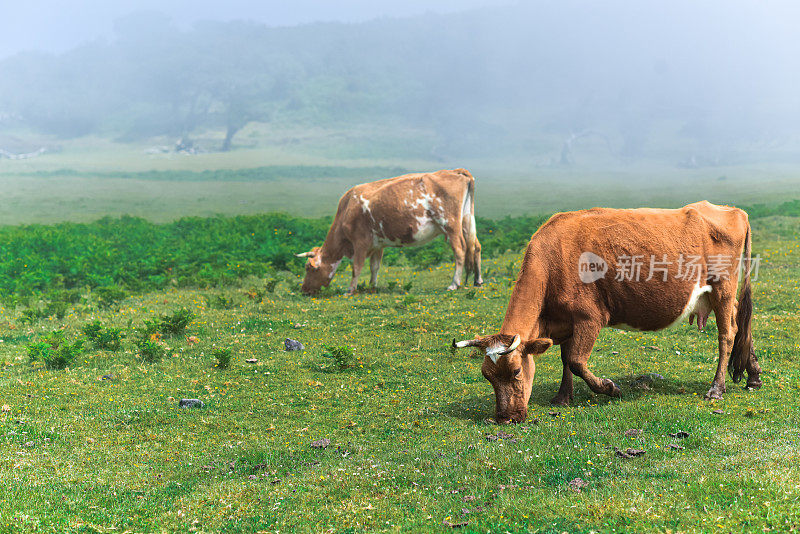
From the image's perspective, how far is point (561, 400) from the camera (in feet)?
37.7

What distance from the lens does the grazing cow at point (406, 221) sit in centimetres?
2350

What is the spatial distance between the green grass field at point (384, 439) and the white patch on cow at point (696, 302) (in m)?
1.36

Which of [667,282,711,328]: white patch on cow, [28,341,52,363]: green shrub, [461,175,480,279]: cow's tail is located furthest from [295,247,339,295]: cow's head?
[667,282,711,328]: white patch on cow

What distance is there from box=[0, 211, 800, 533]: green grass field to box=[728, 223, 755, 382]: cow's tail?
1.88 ft

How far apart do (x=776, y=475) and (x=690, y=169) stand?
18645cm

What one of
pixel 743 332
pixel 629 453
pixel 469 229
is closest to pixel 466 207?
pixel 469 229

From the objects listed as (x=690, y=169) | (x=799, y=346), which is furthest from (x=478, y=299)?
(x=690, y=169)

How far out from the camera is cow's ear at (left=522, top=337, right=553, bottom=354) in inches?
405

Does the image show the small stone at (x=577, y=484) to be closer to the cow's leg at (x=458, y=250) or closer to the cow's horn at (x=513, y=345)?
the cow's horn at (x=513, y=345)

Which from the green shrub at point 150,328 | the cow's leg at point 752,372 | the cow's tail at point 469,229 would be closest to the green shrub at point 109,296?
the green shrub at point 150,328

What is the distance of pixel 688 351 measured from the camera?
14.8 m

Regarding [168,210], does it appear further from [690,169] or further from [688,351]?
[690,169]

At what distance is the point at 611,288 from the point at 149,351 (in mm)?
10119

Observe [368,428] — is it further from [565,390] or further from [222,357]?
[222,357]
